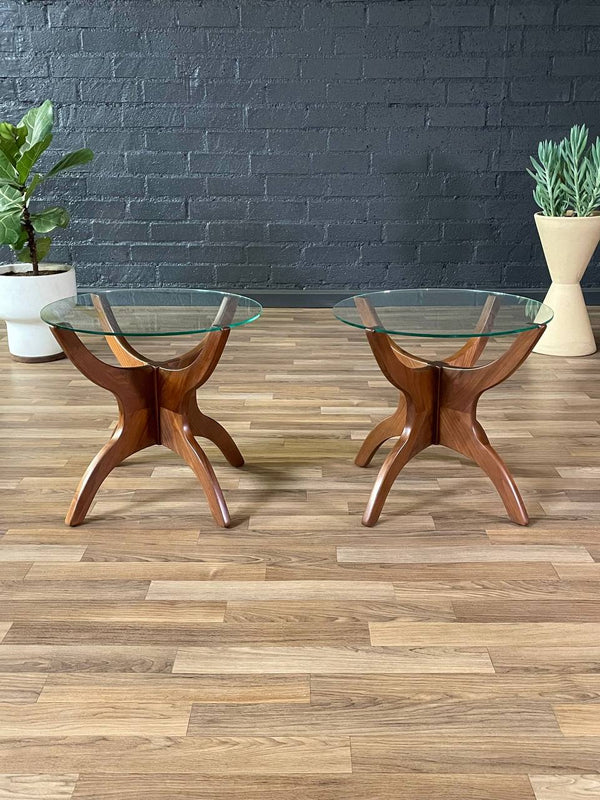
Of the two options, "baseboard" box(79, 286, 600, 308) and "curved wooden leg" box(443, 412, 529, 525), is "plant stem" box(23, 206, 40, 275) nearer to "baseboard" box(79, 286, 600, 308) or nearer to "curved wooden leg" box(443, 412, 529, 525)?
"baseboard" box(79, 286, 600, 308)

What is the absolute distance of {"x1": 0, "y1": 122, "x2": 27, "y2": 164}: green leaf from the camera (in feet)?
10.3

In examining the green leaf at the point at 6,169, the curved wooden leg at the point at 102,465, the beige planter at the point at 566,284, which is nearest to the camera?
the curved wooden leg at the point at 102,465

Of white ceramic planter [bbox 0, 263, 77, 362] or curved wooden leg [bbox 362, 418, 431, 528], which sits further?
white ceramic planter [bbox 0, 263, 77, 362]

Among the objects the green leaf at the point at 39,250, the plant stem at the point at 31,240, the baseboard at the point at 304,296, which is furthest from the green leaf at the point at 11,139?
the baseboard at the point at 304,296

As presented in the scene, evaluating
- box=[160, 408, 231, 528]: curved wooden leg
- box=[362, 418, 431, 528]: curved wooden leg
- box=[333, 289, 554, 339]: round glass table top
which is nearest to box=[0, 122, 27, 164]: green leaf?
box=[160, 408, 231, 528]: curved wooden leg

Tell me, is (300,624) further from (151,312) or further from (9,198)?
(9,198)

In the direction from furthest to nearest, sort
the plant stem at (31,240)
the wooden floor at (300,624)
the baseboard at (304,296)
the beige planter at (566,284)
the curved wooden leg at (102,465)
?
the baseboard at (304,296) < the beige planter at (566,284) < the plant stem at (31,240) < the curved wooden leg at (102,465) < the wooden floor at (300,624)

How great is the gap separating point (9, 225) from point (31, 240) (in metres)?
0.17

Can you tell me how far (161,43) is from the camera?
155 inches

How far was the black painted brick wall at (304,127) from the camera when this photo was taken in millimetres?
3908

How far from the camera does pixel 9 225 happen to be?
10.3ft

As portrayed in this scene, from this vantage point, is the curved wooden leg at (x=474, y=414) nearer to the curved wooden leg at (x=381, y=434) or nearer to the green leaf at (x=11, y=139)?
the curved wooden leg at (x=381, y=434)

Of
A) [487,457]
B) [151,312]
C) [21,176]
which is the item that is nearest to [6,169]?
[21,176]

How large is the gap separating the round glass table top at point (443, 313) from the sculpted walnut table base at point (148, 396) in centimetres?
35
